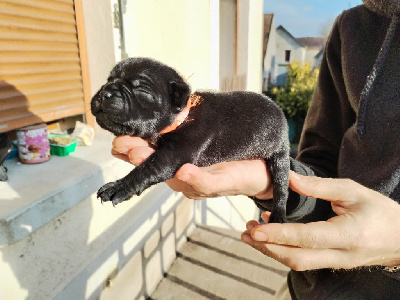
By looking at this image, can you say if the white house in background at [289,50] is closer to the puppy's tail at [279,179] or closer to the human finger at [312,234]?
the puppy's tail at [279,179]

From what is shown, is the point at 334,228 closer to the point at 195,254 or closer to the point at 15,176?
the point at 15,176

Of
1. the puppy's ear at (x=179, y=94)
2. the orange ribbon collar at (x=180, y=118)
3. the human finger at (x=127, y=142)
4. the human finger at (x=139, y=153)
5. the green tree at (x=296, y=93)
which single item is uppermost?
the puppy's ear at (x=179, y=94)

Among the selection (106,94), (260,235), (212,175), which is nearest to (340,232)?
(260,235)

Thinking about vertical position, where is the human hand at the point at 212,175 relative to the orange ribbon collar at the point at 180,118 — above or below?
below

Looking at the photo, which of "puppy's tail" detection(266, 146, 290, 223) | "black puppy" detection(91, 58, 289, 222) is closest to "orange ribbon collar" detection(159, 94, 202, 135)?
"black puppy" detection(91, 58, 289, 222)

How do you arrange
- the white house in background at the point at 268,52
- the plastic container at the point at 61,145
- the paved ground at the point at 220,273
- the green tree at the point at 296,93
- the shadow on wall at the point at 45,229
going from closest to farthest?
the shadow on wall at the point at 45,229
the plastic container at the point at 61,145
the paved ground at the point at 220,273
the green tree at the point at 296,93
the white house in background at the point at 268,52

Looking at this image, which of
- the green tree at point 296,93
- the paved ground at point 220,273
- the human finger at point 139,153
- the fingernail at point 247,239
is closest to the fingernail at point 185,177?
the human finger at point 139,153

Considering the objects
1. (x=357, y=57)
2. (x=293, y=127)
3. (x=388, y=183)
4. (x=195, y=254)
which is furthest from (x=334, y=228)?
(x=293, y=127)
